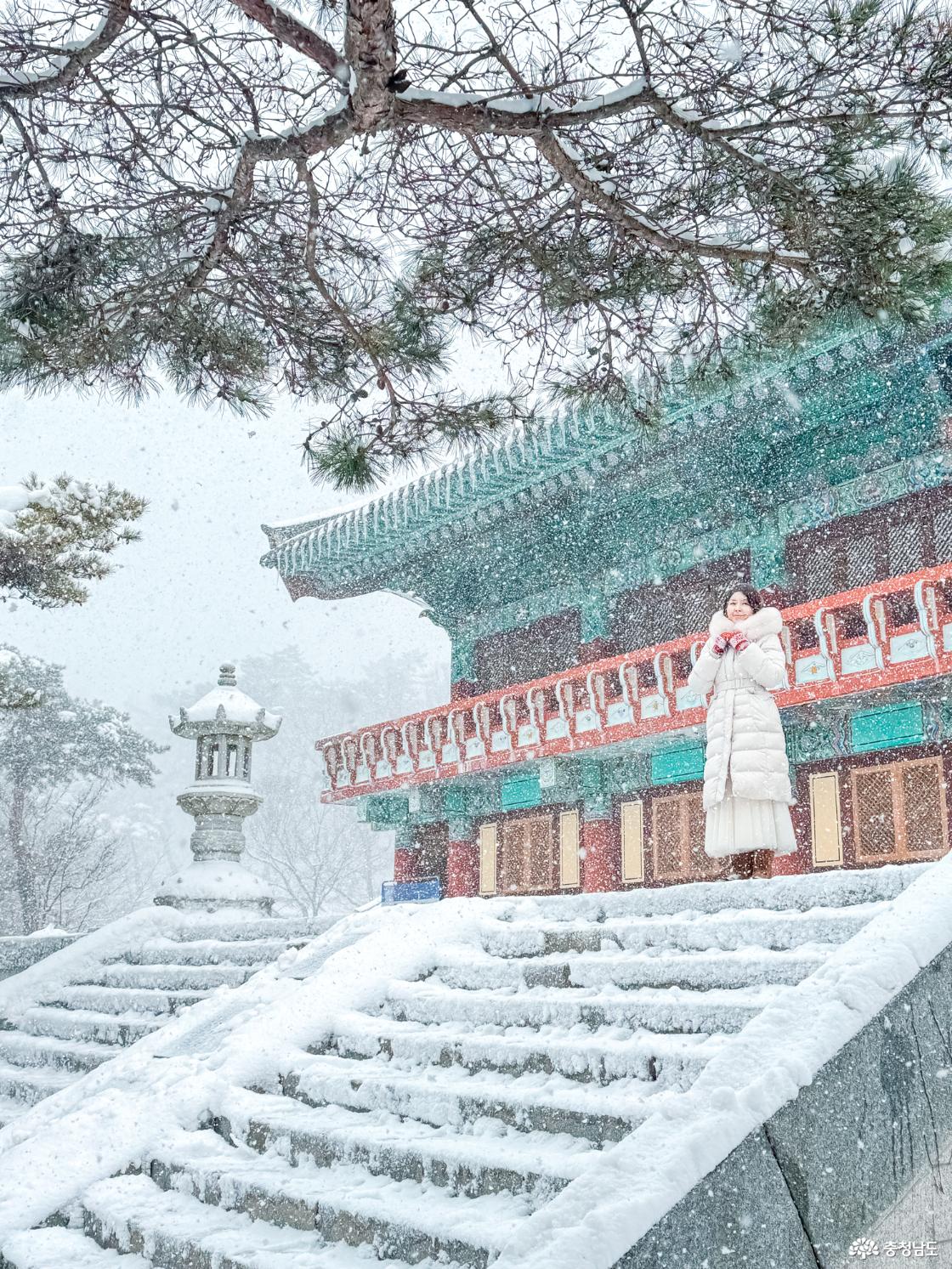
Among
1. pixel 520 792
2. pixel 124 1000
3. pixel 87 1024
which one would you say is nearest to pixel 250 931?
pixel 124 1000

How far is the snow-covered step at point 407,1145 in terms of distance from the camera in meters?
2.82

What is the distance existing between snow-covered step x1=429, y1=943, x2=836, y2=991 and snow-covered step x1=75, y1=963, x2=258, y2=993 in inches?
68.1

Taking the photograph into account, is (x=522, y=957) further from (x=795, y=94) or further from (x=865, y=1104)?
(x=795, y=94)

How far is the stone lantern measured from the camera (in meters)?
7.98

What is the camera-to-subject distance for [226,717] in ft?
31.7

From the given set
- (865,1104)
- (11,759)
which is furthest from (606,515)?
(11,759)

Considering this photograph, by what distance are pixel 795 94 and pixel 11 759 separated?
58.1 feet

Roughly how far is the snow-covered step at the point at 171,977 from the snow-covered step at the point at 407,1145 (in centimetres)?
195

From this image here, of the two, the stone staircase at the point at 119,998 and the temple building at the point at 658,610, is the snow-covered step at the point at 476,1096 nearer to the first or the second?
the stone staircase at the point at 119,998

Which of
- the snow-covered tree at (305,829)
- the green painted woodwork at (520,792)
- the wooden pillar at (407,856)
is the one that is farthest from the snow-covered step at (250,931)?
the snow-covered tree at (305,829)

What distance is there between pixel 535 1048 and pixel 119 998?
3.51 meters

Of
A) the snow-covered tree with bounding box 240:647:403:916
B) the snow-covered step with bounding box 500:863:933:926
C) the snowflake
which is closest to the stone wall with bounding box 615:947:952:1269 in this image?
the snowflake

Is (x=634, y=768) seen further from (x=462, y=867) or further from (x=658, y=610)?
(x=462, y=867)

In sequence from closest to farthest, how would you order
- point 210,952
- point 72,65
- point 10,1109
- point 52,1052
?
point 72,65, point 10,1109, point 52,1052, point 210,952
